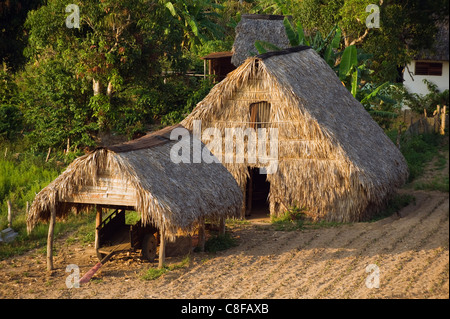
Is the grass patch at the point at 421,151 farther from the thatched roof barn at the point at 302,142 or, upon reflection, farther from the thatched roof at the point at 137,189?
the thatched roof at the point at 137,189

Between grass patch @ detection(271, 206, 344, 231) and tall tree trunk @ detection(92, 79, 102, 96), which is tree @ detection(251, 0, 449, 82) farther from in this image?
grass patch @ detection(271, 206, 344, 231)

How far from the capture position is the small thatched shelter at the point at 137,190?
10.7 metres

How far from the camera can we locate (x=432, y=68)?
26.8m

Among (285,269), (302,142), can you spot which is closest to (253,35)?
(302,142)

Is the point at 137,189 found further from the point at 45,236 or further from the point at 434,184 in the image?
the point at 434,184

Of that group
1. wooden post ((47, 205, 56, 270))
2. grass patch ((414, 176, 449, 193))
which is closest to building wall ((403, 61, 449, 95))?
grass patch ((414, 176, 449, 193))

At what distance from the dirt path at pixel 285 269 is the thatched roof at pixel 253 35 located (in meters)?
12.4

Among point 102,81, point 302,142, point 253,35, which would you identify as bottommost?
point 302,142

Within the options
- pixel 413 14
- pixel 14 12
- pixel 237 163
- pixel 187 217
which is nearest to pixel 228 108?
pixel 237 163

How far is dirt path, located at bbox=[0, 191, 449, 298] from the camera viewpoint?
33.2 ft

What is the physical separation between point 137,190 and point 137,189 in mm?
19

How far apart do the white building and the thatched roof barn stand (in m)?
11.9

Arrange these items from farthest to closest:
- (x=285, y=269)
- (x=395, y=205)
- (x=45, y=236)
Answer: (x=395, y=205) → (x=45, y=236) → (x=285, y=269)

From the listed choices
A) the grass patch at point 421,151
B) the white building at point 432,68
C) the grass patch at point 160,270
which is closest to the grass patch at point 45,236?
the grass patch at point 160,270
